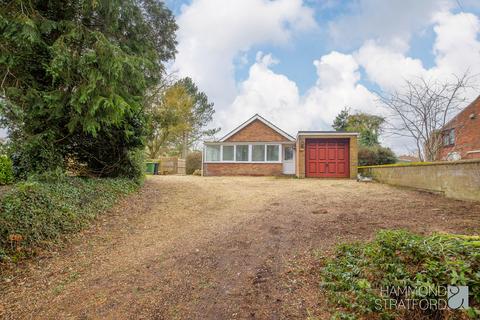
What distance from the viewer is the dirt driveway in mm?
2459

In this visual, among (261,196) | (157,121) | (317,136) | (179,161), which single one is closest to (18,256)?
(261,196)

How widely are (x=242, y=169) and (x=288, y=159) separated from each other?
10.5 feet

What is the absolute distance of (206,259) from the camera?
11.2 ft

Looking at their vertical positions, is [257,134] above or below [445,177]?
above

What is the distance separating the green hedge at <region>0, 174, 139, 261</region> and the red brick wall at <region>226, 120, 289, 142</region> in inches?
445

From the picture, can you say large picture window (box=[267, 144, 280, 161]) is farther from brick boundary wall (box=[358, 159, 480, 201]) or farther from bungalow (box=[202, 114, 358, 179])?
brick boundary wall (box=[358, 159, 480, 201])

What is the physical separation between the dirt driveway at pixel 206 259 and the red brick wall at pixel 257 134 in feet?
33.3

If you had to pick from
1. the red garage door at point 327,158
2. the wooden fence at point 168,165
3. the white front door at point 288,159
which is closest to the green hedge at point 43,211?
the red garage door at point 327,158

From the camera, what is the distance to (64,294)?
277 centimetres

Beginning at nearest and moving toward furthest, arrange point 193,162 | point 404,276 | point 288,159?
point 404,276, point 288,159, point 193,162

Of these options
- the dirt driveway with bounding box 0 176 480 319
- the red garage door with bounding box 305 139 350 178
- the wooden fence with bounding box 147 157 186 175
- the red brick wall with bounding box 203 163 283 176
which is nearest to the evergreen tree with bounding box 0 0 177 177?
the dirt driveway with bounding box 0 176 480 319

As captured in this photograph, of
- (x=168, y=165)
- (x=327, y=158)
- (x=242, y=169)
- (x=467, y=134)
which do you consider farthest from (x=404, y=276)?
(x=467, y=134)

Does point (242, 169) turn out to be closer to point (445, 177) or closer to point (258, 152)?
point (258, 152)

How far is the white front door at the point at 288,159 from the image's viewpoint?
15656 mm
